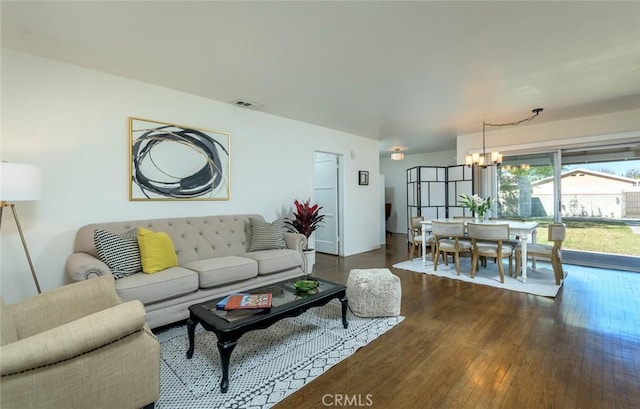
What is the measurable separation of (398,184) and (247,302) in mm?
7845

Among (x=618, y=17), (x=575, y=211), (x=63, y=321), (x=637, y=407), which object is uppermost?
(x=618, y=17)

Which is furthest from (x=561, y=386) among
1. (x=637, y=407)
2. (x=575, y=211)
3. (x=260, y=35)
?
(x=575, y=211)

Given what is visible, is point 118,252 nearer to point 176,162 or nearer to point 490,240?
point 176,162

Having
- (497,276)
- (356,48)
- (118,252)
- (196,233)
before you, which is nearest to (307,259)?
(196,233)

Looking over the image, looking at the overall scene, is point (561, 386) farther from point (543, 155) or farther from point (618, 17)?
point (543, 155)

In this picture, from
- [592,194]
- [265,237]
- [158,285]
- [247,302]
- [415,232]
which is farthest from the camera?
[415,232]

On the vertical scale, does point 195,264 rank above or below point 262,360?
above

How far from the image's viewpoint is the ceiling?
2.05 metres

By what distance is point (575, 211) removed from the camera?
17.1 ft

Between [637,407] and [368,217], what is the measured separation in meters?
4.93

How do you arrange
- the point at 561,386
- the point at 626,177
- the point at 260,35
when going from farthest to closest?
the point at 626,177 < the point at 260,35 < the point at 561,386

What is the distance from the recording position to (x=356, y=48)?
2.55 meters

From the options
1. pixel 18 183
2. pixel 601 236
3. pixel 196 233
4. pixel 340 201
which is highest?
pixel 18 183

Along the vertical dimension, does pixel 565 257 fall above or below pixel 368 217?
below
